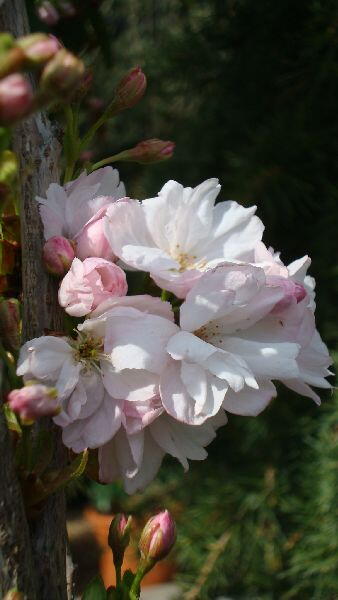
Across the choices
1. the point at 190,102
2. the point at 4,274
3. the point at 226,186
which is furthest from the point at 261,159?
the point at 4,274

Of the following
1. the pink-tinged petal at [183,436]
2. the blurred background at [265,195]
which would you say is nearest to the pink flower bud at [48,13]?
the blurred background at [265,195]

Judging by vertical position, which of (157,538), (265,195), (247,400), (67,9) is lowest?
(265,195)

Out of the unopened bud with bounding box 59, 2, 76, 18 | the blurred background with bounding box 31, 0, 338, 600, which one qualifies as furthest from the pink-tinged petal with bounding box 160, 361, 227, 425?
the blurred background with bounding box 31, 0, 338, 600

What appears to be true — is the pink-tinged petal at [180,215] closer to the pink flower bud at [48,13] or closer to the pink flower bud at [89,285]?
the pink flower bud at [89,285]

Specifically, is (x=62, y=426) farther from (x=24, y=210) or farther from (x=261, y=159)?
(x=261, y=159)

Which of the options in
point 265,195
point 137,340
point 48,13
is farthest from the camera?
point 265,195

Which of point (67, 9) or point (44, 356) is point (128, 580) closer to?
point (44, 356)

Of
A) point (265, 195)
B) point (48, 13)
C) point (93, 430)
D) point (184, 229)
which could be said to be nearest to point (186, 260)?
point (184, 229)
